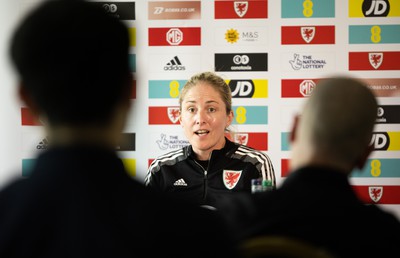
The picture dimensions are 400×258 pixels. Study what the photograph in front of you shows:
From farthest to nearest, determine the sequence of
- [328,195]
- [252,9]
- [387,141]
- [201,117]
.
A: [252,9]
[387,141]
[201,117]
[328,195]

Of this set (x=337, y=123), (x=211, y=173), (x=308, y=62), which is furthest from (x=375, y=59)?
(x=337, y=123)

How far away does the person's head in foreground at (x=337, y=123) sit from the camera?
44.7 inches

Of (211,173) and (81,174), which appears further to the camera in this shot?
(211,173)

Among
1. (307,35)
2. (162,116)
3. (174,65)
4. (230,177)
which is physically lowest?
(230,177)

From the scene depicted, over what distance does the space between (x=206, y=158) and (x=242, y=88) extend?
144cm

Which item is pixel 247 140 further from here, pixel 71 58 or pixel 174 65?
pixel 71 58

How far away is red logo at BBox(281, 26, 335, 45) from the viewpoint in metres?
4.40

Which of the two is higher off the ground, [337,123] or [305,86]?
[305,86]

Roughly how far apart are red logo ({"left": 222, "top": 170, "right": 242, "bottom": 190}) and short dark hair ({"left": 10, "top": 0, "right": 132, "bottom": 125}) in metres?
2.22

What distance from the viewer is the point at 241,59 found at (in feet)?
14.5

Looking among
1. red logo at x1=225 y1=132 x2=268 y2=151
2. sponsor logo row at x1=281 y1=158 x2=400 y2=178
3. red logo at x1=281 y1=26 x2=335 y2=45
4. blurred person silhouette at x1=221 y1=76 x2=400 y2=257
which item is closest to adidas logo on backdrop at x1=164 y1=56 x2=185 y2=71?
red logo at x1=225 y1=132 x2=268 y2=151

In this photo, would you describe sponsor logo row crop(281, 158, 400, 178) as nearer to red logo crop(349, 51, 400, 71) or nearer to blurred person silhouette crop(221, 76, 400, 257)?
red logo crop(349, 51, 400, 71)

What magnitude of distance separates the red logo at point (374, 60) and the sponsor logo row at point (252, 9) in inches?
13.0

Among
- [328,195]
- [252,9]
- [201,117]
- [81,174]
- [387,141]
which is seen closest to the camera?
[81,174]
